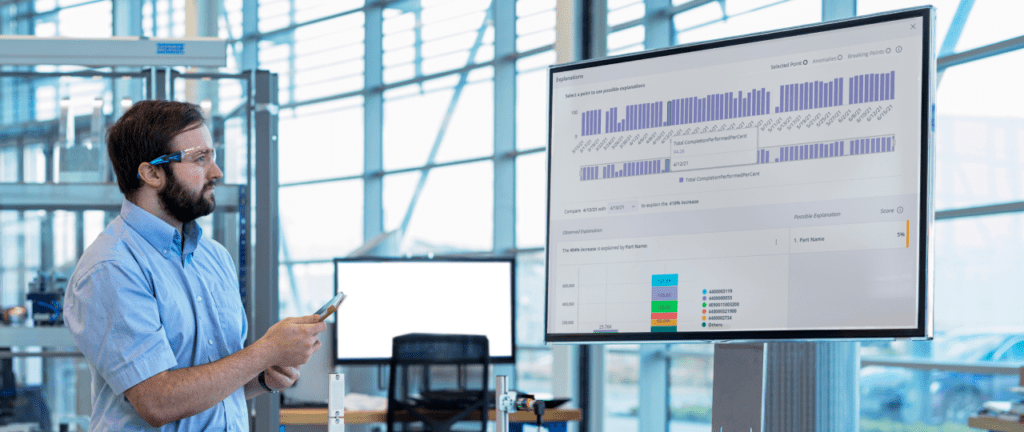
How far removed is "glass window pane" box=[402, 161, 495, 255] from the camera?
7.63 metres

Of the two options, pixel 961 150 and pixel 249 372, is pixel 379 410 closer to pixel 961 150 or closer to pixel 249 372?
pixel 249 372

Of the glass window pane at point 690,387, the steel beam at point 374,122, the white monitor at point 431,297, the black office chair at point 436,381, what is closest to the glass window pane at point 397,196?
the steel beam at point 374,122

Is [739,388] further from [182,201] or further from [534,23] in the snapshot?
[534,23]

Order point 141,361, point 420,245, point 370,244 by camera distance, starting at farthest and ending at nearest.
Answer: point 420,245
point 370,244
point 141,361

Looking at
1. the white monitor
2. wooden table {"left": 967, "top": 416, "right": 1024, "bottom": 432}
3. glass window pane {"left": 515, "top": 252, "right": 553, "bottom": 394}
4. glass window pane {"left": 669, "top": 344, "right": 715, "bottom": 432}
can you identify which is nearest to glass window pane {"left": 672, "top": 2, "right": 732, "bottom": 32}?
glass window pane {"left": 669, "top": 344, "right": 715, "bottom": 432}

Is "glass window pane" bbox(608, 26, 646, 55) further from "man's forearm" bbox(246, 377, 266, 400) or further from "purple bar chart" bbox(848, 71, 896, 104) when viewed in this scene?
"man's forearm" bbox(246, 377, 266, 400)

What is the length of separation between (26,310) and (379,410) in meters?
1.59

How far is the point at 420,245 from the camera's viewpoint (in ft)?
29.4

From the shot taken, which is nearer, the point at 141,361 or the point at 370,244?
the point at 141,361

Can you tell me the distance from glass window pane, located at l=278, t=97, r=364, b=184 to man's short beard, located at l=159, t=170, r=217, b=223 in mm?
7149

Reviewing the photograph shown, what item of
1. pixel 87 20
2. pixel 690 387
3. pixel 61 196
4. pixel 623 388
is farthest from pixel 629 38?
pixel 87 20

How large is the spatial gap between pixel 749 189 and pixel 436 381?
2.26 meters

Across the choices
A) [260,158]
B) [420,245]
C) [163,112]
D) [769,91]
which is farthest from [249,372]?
[420,245]

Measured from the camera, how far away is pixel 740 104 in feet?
5.78
